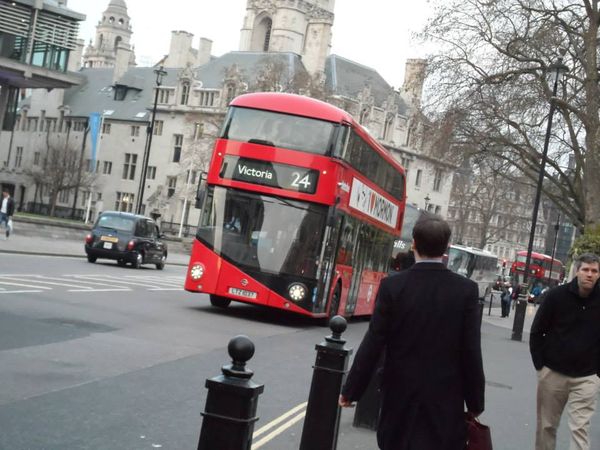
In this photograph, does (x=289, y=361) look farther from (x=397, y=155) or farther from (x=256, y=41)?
(x=256, y=41)

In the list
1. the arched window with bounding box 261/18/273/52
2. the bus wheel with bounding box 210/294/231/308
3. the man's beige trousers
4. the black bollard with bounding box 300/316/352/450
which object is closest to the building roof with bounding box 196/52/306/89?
the arched window with bounding box 261/18/273/52

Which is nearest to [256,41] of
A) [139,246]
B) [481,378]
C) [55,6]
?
[55,6]

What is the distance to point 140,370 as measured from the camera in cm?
1133

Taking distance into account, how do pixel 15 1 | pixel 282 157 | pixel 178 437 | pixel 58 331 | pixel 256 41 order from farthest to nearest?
pixel 256 41, pixel 15 1, pixel 282 157, pixel 58 331, pixel 178 437

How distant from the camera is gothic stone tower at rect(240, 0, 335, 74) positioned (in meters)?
89.2

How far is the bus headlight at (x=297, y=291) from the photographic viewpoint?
20203 millimetres

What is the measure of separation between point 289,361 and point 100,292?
8076mm

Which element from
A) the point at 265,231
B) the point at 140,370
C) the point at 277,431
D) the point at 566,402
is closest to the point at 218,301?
the point at 265,231

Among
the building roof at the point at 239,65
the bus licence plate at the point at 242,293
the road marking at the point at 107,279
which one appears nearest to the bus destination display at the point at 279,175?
the bus licence plate at the point at 242,293

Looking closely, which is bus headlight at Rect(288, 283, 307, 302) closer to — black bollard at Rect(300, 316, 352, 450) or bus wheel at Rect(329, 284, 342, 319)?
bus wheel at Rect(329, 284, 342, 319)

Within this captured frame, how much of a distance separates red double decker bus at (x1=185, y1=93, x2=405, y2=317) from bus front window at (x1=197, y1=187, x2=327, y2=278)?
2 centimetres

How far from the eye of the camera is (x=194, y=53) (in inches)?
4269

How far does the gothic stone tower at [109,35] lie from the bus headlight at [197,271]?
132 m

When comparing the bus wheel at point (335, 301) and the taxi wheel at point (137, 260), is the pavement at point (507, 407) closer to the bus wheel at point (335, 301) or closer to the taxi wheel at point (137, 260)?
the bus wheel at point (335, 301)
